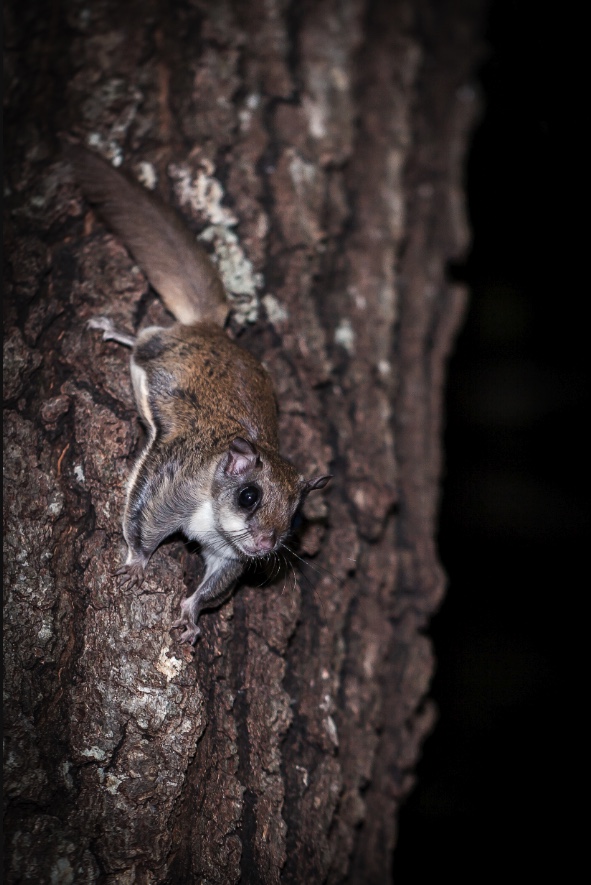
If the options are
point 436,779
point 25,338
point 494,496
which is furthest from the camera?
point 494,496

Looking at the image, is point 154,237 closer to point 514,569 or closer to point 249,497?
point 249,497

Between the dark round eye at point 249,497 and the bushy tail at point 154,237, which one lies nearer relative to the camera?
the dark round eye at point 249,497

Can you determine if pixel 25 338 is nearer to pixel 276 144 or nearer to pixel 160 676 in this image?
pixel 160 676

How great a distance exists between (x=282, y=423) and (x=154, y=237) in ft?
2.94

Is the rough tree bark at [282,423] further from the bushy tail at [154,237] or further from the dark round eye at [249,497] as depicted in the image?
the dark round eye at [249,497]

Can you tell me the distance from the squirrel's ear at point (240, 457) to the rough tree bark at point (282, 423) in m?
0.34

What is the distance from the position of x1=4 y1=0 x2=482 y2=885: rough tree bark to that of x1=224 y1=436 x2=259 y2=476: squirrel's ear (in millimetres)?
341

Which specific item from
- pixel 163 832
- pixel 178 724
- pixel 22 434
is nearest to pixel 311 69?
pixel 22 434

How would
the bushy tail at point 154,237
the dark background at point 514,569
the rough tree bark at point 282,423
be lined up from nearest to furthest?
the rough tree bark at point 282,423, the bushy tail at point 154,237, the dark background at point 514,569

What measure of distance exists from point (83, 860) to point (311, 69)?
347cm

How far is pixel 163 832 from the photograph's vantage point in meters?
2.02

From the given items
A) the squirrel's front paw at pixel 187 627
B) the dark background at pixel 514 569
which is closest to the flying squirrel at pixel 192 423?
the squirrel's front paw at pixel 187 627

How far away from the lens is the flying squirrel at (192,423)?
229cm

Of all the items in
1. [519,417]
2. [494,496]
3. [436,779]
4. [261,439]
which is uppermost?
[261,439]
